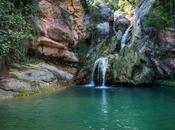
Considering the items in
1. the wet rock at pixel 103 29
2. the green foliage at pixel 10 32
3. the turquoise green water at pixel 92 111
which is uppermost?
the wet rock at pixel 103 29

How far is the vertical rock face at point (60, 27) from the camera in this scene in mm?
37625

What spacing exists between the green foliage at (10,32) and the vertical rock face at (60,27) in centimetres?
526

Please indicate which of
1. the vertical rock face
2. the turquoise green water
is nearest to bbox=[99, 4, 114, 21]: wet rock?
the vertical rock face

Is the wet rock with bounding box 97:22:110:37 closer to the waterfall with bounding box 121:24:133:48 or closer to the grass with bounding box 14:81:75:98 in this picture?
the waterfall with bounding box 121:24:133:48

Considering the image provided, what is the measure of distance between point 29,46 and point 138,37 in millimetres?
10904

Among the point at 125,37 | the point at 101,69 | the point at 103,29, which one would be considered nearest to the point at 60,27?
the point at 101,69

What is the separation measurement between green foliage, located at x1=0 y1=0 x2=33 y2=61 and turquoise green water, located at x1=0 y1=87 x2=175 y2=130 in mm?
3818

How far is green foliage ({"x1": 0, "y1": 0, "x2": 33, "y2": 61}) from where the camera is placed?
25250 millimetres

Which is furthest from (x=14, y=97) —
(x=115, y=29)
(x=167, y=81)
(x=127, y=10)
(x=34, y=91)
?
(x=127, y=10)

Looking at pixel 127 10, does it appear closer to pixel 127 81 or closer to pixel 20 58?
pixel 127 81

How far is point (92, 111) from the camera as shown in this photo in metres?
23.1

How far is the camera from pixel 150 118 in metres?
20.9

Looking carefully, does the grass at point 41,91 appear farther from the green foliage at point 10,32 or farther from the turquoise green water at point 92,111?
the green foliage at point 10,32

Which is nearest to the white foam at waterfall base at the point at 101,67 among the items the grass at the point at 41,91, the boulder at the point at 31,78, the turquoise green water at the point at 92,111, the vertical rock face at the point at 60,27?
the vertical rock face at the point at 60,27
